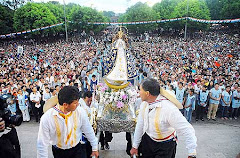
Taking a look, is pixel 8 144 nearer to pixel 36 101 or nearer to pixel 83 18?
pixel 36 101

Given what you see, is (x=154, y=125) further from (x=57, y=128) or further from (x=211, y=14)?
(x=211, y=14)

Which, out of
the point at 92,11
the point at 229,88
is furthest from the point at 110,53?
the point at 92,11

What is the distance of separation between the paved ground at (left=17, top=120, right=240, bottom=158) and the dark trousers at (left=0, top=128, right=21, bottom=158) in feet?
8.80

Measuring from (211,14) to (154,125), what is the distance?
153 ft

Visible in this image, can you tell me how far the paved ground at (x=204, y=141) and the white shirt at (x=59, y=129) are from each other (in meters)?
2.43

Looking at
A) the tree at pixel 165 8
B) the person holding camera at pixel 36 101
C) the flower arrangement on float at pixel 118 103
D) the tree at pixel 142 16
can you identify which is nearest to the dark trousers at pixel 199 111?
the flower arrangement on float at pixel 118 103

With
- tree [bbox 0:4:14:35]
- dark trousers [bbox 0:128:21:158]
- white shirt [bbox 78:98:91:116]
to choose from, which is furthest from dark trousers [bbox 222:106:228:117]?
tree [bbox 0:4:14:35]

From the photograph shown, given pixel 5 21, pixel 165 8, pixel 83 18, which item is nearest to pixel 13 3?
pixel 5 21

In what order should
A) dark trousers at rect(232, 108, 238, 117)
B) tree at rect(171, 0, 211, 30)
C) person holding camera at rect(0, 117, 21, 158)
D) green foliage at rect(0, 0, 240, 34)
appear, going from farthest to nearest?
tree at rect(171, 0, 211, 30), green foliage at rect(0, 0, 240, 34), dark trousers at rect(232, 108, 238, 117), person holding camera at rect(0, 117, 21, 158)

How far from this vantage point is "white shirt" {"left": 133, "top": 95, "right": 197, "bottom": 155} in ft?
8.29

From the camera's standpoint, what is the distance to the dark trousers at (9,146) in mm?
2391

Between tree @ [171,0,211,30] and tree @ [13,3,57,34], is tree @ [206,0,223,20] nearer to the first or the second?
tree @ [171,0,211,30]

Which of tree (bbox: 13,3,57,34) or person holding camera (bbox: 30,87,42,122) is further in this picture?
tree (bbox: 13,3,57,34)

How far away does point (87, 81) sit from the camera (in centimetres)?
931
